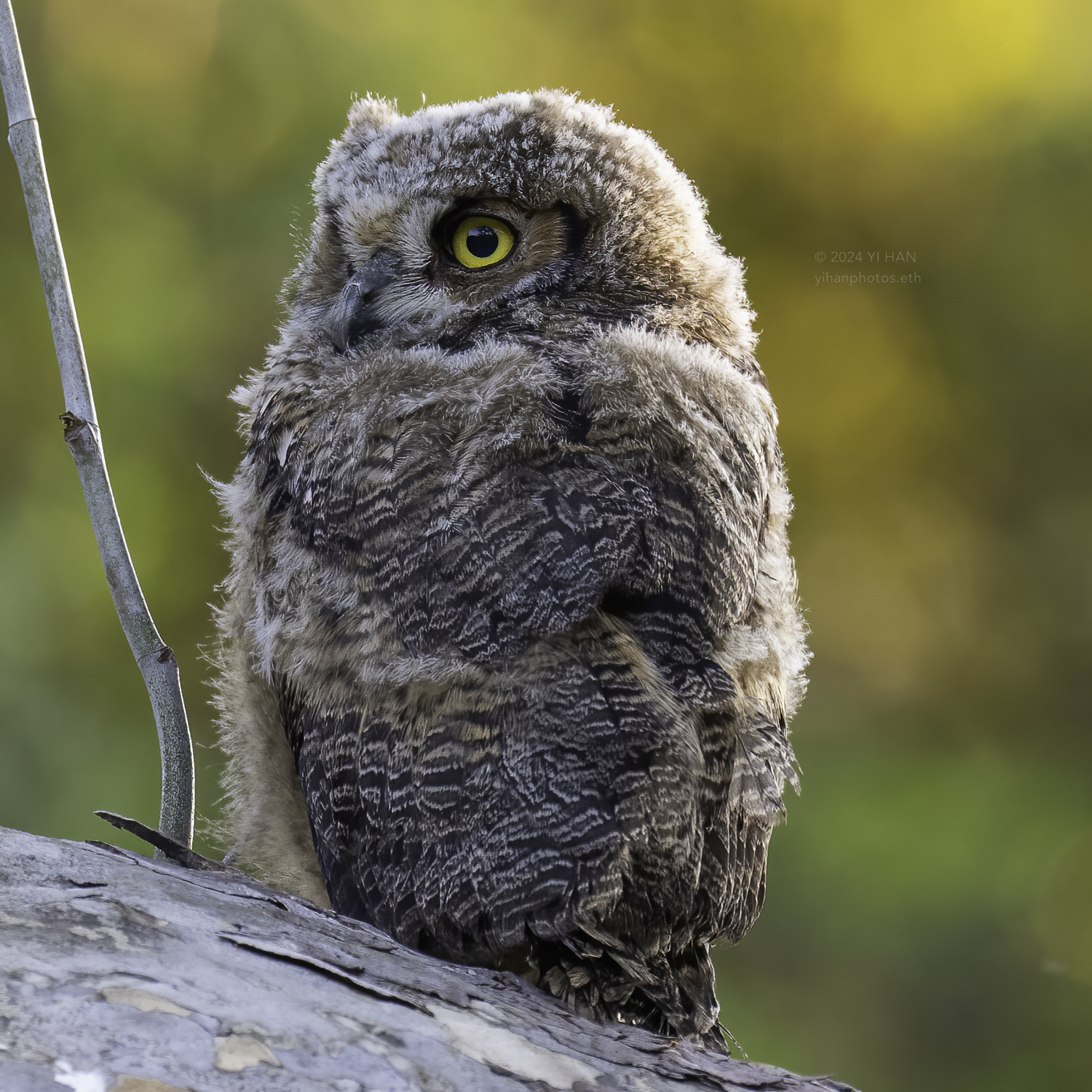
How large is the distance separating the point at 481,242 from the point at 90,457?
70cm

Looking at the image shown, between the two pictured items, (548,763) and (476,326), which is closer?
(548,763)

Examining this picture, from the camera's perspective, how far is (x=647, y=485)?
4.71 ft

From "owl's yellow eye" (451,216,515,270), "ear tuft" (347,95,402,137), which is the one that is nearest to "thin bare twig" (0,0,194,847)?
"owl's yellow eye" (451,216,515,270)

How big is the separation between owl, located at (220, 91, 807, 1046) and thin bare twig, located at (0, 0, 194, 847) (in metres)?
0.18

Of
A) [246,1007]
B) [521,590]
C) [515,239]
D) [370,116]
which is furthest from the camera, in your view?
[370,116]

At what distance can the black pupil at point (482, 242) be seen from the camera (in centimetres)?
175

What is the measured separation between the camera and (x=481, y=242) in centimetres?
176

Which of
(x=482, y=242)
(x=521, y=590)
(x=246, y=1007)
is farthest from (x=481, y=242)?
(x=246, y=1007)

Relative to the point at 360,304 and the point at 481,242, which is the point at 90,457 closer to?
the point at 360,304

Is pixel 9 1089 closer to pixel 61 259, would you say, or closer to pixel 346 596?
pixel 346 596

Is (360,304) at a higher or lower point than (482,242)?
lower

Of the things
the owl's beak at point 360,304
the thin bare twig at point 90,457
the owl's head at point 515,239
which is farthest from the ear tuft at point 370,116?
the thin bare twig at point 90,457

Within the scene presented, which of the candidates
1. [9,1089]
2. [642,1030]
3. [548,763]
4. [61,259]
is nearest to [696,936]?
[642,1030]

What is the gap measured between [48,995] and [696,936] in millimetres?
721
